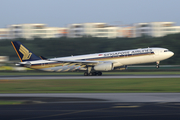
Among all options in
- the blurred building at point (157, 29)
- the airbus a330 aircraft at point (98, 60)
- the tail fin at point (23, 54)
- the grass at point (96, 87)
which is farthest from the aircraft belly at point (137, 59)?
the blurred building at point (157, 29)

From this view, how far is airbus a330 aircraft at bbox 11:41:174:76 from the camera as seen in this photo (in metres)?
41.8

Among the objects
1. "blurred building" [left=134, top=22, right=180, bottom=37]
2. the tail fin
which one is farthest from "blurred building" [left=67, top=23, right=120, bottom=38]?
the tail fin

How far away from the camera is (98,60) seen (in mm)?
43531

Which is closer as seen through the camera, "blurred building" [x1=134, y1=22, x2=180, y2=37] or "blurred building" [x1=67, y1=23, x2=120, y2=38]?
"blurred building" [x1=134, y1=22, x2=180, y2=37]

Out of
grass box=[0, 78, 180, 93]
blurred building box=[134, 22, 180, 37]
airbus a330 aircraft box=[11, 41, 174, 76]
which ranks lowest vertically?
grass box=[0, 78, 180, 93]

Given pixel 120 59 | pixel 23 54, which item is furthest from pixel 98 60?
pixel 23 54

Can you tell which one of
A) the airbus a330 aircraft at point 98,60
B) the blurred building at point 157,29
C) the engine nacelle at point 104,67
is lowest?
the engine nacelle at point 104,67

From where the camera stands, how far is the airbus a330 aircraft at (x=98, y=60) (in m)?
41.8

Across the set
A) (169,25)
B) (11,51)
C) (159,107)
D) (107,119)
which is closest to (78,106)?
(107,119)

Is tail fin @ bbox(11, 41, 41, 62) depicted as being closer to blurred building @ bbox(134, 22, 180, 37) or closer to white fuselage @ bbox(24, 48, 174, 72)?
white fuselage @ bbox(24, 48, 174, 72)

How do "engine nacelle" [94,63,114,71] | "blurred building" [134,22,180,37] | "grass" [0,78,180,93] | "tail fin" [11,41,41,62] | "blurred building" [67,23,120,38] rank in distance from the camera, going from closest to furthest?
1. "grass" [0,78,180,93]
2. "engine nacelle" [94,63,114,71]
3. "tail fin" [11,41,41,62]
4. "blurred building" [134,22,180,37]
5. "blurred building" [67,23,120,38]

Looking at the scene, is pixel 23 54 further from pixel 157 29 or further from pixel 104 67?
pixel 157 29

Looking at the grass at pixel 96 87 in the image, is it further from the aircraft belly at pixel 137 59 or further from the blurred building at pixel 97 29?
the blurred building at pixel 97 29

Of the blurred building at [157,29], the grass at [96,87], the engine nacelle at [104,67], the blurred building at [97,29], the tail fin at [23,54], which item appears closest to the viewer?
the grass at [96,87]
